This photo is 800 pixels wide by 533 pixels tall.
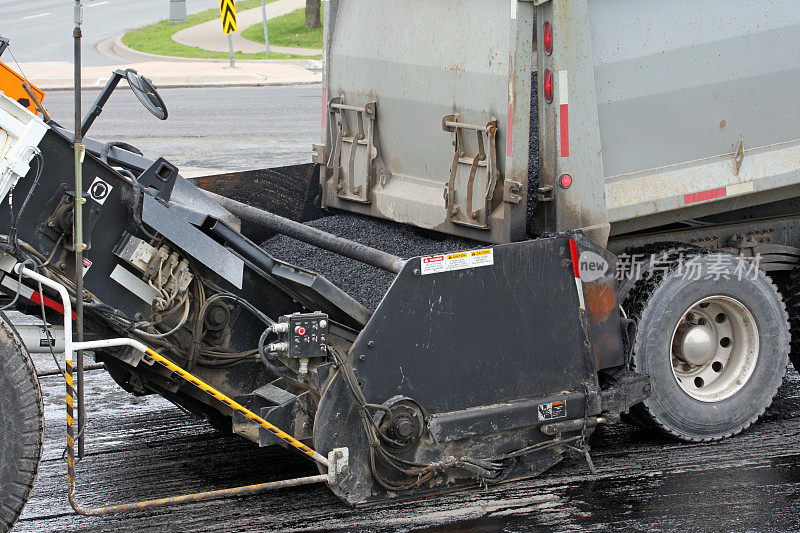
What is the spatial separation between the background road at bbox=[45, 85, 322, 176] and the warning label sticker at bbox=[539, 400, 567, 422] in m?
7.90

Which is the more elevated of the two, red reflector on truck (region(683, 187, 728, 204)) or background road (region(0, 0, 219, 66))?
background road (region(0, 0, 219, 66))

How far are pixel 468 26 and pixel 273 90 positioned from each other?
15729mm

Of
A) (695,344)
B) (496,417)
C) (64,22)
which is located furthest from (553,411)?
(64,22)

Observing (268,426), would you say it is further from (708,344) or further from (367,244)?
(708,344)

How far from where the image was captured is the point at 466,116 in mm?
5125

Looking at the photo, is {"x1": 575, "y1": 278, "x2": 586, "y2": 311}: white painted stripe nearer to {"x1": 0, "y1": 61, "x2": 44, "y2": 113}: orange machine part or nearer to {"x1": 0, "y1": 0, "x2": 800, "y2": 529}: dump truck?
{"x1": 0, "y1": 0, "x2": 800, "y2": 529}: dump truck

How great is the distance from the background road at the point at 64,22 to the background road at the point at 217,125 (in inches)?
228

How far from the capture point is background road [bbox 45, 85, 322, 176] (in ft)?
44.1

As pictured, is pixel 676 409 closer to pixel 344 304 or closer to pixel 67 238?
pixel 344 304

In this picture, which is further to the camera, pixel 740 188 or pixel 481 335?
pixel 740 188

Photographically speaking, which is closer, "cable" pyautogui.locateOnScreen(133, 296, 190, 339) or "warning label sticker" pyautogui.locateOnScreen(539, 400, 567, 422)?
"cable" pyautogui.locateOnScreen(133, 296, 190, 339)

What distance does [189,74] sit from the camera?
70.4 feet

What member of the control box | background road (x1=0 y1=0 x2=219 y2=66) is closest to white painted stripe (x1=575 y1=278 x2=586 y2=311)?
the control box

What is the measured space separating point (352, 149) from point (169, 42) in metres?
23.0
